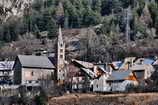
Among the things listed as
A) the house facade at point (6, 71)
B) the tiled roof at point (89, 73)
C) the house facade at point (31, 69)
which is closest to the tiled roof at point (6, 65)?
the house facade at point (6, 71)

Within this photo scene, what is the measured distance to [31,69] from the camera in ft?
175

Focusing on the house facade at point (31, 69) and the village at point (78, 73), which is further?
the house facade at point (31, 69)

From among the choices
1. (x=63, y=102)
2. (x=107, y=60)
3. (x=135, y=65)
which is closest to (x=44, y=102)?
(x=63, y=102)

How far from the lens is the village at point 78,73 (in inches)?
1825

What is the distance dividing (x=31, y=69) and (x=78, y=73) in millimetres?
5389

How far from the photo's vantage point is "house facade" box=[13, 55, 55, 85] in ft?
172

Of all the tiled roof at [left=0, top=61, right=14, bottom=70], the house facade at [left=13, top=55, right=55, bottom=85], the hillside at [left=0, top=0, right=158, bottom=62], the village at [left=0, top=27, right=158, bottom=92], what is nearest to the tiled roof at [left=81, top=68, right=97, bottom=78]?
the village at [left=0, top=27, right=158, bottom=92]

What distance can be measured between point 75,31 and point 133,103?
4352 cm

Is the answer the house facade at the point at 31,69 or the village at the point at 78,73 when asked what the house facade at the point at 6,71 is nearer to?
the village at the point at 78,73

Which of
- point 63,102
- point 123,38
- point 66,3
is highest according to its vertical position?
point 66,3

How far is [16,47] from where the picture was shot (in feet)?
240

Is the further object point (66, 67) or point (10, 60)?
point (10, 60)

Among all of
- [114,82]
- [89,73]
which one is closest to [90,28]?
[89,73]

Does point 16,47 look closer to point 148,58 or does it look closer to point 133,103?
point 148,58
